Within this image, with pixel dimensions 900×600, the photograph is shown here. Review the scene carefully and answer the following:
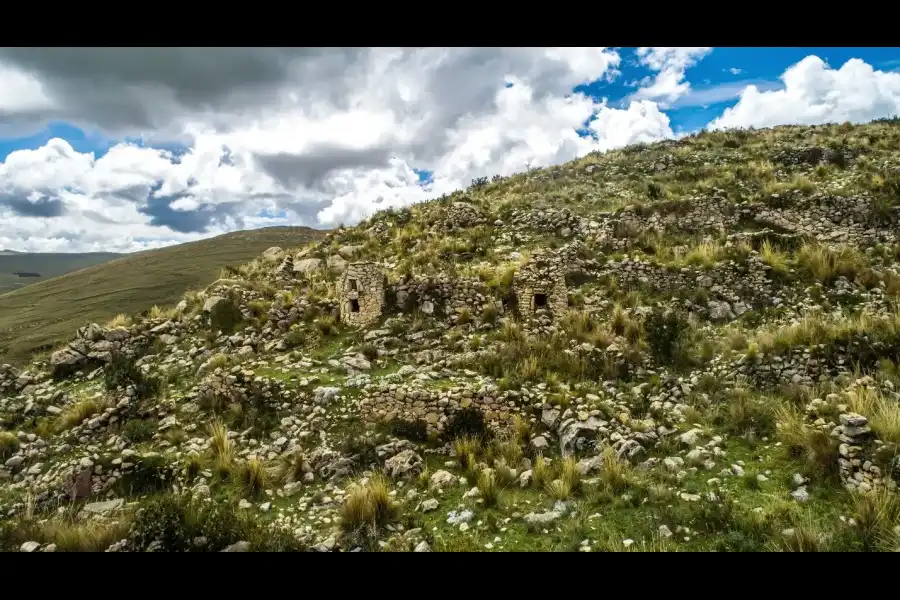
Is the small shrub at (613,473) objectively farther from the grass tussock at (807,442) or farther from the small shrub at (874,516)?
the small shrub at (874,516)

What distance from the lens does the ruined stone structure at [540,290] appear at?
1128cm

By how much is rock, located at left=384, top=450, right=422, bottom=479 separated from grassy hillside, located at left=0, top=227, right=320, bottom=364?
697 inches

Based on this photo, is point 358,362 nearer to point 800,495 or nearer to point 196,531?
point 196,531

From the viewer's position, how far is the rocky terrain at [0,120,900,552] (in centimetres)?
528

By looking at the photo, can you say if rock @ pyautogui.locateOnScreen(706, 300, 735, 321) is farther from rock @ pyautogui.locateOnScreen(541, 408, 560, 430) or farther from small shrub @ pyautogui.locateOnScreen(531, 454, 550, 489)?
Result: small shrub @ pyautogui.locateOnScreen(531, 454, 550, 489)

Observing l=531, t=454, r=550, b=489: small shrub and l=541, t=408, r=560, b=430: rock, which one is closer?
l=531, t=454, r=550, b=489: small shrub

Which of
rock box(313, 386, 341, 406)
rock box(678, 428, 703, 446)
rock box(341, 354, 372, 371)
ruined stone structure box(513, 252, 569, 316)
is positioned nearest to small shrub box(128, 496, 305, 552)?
rock box(313, 386, 341, 406)

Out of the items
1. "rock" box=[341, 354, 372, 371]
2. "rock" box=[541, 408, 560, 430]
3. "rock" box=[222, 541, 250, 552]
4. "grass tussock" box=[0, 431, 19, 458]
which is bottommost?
"rock" box=[222, 541, 250, 552]

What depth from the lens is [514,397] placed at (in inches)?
320

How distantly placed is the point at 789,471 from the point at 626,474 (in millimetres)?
1885

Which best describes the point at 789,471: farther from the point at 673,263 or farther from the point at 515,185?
the point at 515,185

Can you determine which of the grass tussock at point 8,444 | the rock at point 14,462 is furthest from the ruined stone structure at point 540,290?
the grass tussock at point 8,444

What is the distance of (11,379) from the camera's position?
10.1 metres
